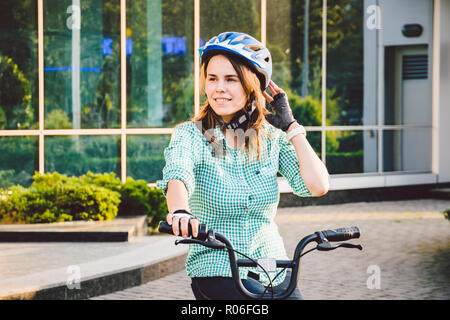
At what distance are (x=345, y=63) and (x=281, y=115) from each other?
44.6 ft

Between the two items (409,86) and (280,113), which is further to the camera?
(409,86)

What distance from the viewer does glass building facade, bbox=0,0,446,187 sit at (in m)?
12.3

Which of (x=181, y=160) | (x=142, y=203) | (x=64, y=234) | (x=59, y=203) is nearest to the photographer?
(x=181, y=160)

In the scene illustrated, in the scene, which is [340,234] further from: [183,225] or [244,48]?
[244,48]

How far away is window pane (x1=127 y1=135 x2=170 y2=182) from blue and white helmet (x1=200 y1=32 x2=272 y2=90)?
1069cm

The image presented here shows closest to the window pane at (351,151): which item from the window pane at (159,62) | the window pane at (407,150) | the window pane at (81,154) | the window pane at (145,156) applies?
the window pane at (407,150)

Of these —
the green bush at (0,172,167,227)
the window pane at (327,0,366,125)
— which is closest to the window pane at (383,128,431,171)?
the window pane at (327,0,366,125)

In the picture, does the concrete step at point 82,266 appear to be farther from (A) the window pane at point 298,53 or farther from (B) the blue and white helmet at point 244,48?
(A) the window pane at point 298,53

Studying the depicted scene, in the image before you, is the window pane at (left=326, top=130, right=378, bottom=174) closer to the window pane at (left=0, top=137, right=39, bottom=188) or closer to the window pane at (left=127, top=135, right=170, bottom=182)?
the window pane at (left=127, top=135, right=170, bottom=182)

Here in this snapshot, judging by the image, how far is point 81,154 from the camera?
Result: 506 inches

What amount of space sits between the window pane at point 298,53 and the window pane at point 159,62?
2.02 metres

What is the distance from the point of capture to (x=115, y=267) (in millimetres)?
7453

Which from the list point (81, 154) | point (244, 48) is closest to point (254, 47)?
point (244, 48)

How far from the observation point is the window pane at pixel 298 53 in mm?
15391
